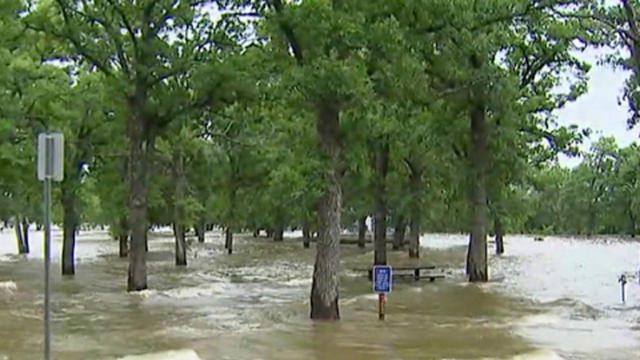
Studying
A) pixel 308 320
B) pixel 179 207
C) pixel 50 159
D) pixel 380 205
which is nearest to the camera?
pixel 50 159

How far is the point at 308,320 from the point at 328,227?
6.72 feet

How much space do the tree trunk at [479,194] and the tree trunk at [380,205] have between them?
4.32m

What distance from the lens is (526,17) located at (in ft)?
59.6

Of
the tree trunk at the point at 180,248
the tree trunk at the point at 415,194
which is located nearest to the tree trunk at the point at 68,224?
the tree trunk at the point at 180,248

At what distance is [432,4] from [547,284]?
52.1ft

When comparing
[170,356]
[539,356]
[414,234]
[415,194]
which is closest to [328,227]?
[170,356]

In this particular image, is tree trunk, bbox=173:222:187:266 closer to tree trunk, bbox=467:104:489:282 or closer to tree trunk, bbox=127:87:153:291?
tree trunk, bbox=127:87:153:291

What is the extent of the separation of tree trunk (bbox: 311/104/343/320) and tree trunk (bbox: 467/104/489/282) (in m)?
12.7

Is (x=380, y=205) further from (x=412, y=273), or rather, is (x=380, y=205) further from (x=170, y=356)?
(x=170, y=356)

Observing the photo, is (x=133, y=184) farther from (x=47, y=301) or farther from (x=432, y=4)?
(x=47, y=301)

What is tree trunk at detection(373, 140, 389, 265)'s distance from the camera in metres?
33.7

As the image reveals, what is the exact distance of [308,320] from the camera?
1823 centimetres

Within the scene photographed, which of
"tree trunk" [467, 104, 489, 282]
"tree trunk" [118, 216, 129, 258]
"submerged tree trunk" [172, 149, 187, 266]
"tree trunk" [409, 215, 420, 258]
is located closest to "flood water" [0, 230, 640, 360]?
"tree trunk" [467, 104, 489, 282]

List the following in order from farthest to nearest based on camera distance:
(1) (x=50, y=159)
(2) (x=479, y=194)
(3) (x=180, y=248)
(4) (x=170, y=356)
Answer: (3) (x=180, y=248), (2) (x=479, y=194), (4) (x=170, y=356), (1) (x=50, y=159)
